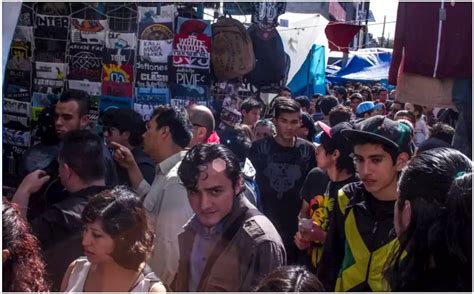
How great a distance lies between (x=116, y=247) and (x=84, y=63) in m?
2.65

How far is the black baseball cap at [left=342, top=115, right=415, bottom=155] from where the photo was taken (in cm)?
272

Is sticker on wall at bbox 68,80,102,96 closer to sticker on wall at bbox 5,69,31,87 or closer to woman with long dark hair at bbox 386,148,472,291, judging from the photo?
sticker on wall at bbox 5,69,31,87

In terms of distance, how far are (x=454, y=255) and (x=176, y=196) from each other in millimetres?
1671

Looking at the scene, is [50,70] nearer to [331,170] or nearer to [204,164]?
[331,170]

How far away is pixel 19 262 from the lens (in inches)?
79.4

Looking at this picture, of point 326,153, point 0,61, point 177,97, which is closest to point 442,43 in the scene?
point 326,153

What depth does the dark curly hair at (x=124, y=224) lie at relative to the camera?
2379 mm

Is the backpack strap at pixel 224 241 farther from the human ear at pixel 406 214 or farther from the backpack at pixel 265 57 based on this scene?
the backpack at pixel 265 57

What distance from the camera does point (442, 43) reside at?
113 inches

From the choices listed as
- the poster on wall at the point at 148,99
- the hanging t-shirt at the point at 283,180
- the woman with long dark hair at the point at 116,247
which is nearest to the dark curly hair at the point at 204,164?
the woman with long dark hair at the point at 116,247

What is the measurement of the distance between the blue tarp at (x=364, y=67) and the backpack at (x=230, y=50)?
10.3 m

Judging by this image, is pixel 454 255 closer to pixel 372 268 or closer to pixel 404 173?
pixel 404 173

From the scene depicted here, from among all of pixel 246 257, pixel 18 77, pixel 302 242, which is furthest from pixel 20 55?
pixel 246 257

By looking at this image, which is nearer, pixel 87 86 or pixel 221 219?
pixel 221 219
